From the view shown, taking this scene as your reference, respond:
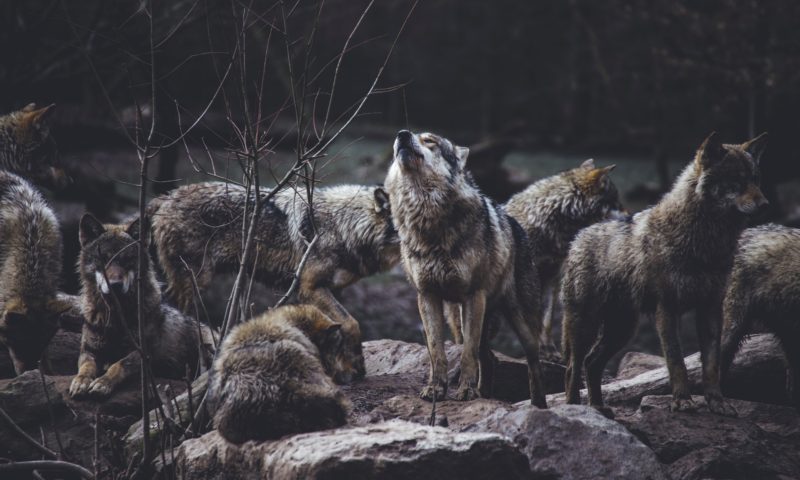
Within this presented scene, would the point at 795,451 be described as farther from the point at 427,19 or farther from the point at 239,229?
the point at 427,19

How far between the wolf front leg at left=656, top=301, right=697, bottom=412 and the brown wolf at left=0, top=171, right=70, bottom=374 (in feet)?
16.9

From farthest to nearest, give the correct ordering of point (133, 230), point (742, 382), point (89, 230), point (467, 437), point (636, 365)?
point (636, 365) < point (742, 382) < point (133, 230) < point (89, 230) < point (467, 437)

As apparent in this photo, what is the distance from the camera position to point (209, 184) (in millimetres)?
9359

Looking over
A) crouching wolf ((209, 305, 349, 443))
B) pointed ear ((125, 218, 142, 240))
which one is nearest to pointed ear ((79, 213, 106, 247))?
pointed ear ((125, 218, 142, 240))

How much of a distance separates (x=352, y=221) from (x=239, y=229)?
47.7 inches

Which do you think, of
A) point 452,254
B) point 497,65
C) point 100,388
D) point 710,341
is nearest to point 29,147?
point 100,388

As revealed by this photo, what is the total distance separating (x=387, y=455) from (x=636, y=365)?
5447 mm

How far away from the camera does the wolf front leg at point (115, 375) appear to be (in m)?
6.78

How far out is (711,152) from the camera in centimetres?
656

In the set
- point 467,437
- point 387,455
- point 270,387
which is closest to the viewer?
point 387,455

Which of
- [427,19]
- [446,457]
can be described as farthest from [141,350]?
[427,19]

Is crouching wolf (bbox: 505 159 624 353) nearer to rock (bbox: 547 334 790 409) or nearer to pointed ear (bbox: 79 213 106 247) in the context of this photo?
rock (bbox: 547 334 790 409)

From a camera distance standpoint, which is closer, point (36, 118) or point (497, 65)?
point (36, 118)

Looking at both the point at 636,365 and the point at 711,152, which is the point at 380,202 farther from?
the point at 711,152
